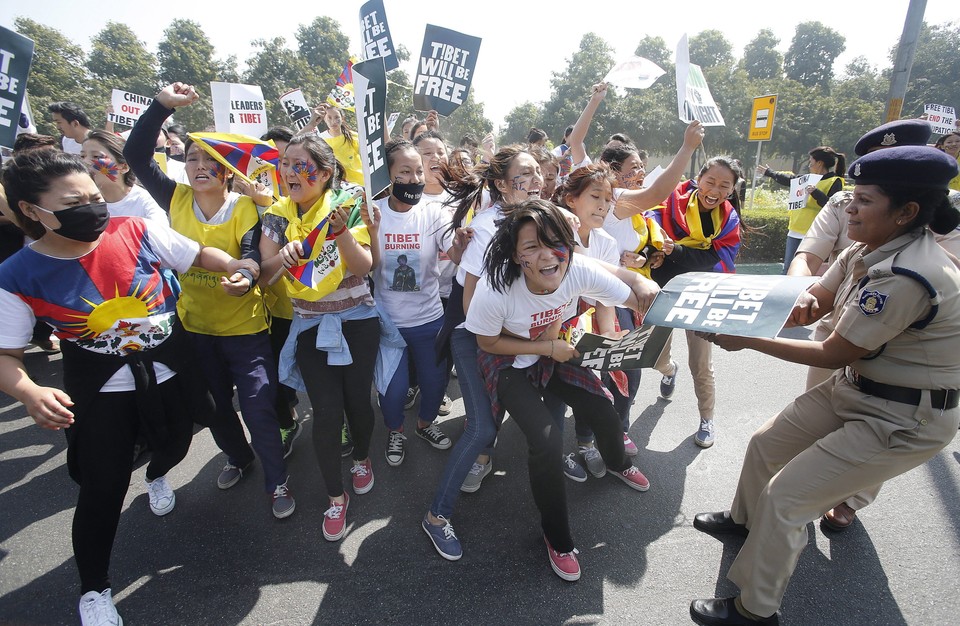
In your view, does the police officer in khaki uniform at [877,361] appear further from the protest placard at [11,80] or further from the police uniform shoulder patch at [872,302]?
the protest placard at [11,80]

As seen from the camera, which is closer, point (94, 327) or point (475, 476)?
point (94, 327)

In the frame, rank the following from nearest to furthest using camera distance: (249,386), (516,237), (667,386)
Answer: (516,237) < (249,386) < (667,386)

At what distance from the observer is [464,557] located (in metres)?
2.53

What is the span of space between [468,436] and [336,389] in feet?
2.69

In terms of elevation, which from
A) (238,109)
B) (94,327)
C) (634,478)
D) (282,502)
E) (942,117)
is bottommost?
(282,502)

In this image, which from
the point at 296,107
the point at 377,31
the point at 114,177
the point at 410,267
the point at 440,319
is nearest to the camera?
the point at 114,177

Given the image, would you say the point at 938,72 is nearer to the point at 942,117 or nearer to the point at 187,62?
the point at 942,117

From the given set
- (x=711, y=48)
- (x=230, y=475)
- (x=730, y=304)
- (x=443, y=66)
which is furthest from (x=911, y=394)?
(x=711, y=48)

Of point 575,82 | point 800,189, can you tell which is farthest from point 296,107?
point 575,82

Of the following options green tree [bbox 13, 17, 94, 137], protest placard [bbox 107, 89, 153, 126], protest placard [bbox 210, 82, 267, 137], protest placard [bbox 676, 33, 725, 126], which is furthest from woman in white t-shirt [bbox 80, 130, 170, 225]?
green tree [bbox 13, 17, 94, 137]

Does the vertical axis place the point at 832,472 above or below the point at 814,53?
below

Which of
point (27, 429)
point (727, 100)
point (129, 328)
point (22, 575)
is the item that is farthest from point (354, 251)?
point (727, 100)

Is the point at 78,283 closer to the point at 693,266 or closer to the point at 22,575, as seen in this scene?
the point at 22,575

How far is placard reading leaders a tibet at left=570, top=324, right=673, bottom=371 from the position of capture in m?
2.28
